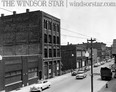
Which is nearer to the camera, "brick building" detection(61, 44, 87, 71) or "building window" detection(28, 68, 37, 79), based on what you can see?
"building window" detection(28, 68, 37, 79)

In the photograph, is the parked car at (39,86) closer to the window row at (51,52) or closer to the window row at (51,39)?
Answer: the window row at (51,52)

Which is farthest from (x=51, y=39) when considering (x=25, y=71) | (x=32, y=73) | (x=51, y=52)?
(x=25, y=71)

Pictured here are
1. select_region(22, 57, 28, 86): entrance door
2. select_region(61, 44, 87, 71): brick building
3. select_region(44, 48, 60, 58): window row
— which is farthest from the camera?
select_region(61, 44, 87, 71): brick building

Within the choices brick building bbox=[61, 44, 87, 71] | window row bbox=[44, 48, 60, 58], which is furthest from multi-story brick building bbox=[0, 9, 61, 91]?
brick building bbox=[61, 44, 87, 71]

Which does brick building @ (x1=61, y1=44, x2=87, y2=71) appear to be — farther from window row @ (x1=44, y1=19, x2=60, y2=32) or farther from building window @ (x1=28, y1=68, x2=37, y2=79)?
building window @ (x1=28, y1=68, x2=37, y2=79)

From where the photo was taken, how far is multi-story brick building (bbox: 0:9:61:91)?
3525cm

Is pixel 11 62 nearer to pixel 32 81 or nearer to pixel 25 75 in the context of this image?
pixel 25 75

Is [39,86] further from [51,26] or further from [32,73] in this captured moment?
[51,26]

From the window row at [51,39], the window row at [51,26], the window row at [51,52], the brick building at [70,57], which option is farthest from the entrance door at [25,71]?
the brick building at [70,57]

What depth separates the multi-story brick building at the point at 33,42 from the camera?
35250mm

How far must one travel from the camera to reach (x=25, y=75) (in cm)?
3123

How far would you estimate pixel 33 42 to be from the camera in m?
38.8

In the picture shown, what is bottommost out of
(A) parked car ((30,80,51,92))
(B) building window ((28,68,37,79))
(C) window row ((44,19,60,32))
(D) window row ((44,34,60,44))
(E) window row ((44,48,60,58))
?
(A) parked car ((30,80,51,92))

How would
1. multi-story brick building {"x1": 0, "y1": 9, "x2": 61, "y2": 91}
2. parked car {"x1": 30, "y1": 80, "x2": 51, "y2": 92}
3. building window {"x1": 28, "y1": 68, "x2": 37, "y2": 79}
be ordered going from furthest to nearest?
1. multi-story brick building {"x1": 0, "y1": 9, "x2": 61, "y2": 91}
2. building window {"x1": 28, "y1": 68, "x2": 37, "y2": 79}
3. parked car {"x1": 30, "y1": 80, "x2": 51, "y2": 92}
